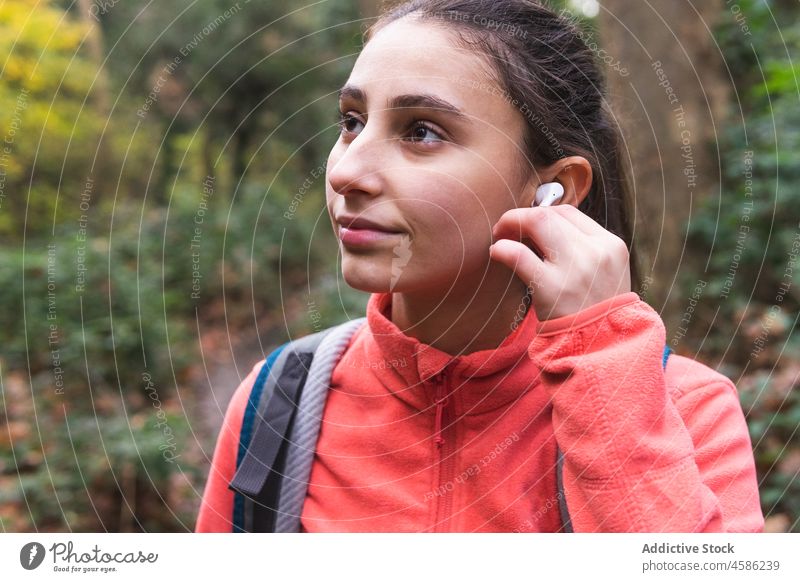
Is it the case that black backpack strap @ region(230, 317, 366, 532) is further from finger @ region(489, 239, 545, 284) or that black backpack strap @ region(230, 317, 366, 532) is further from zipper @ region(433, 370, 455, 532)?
finger @ region(489, 239, 545, 284)

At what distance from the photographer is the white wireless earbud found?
1653mm

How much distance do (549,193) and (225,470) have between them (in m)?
1.11

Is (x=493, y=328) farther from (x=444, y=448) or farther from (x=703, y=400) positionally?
(x=703, y=400)

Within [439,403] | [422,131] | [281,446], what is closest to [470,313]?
[439,403]

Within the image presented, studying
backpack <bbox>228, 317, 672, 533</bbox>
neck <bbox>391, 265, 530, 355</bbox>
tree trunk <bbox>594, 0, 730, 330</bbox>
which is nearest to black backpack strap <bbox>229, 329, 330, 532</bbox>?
backpack <bbox>228, 317, 672, 533</bbox>

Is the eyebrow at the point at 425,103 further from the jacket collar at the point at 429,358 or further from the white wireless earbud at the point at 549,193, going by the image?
the jacket collar at the point at 429,358

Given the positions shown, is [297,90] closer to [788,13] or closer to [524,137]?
[788,13]

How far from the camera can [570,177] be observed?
1.73 m

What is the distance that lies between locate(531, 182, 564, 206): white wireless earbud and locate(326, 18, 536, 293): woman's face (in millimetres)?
131

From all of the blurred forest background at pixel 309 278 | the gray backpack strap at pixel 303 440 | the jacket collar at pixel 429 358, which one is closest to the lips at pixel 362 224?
the jacket collar at pixel 429 358

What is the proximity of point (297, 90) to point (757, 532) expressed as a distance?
44.6 feet

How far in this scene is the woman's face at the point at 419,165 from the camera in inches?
58.9
